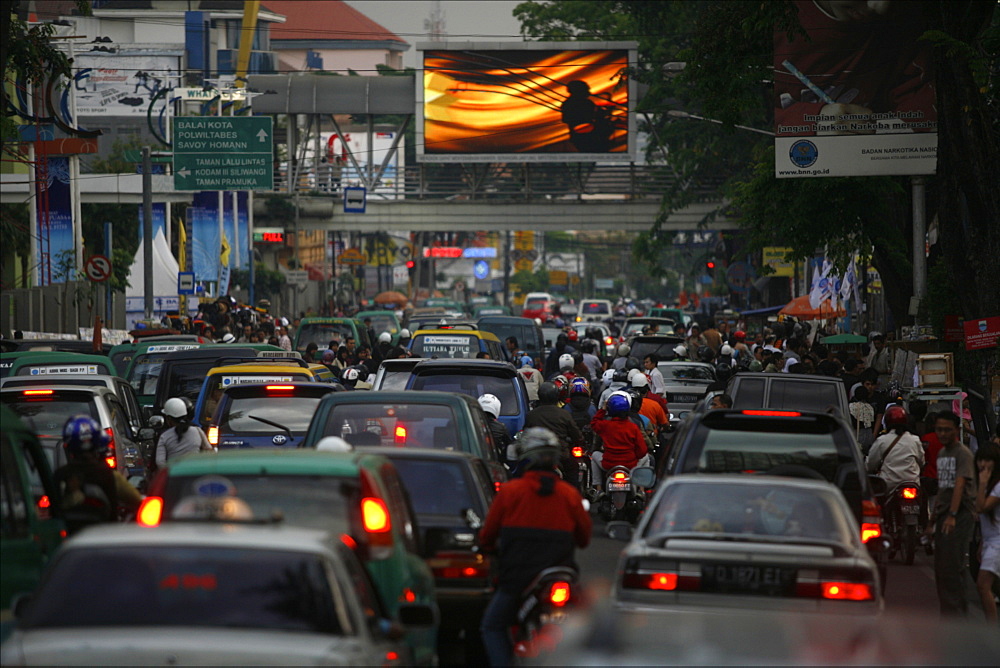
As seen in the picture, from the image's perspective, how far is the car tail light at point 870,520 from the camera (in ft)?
32.5

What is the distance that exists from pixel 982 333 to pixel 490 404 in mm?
6051

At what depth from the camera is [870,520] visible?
9961 mm

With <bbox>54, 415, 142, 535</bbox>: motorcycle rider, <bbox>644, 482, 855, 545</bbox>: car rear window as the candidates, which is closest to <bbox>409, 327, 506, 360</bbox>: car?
<bbox>54, 415, 142, 535</bbox>: motorcycle rider

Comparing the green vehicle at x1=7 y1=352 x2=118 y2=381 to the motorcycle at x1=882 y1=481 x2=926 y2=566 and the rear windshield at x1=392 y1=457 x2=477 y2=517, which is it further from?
the rear windshield at x1=392 y1=457 x2=477 y2=517

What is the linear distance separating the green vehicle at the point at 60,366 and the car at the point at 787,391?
766cm

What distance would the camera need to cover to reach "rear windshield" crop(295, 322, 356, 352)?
30922 mm

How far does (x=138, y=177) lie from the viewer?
48188 millimetres

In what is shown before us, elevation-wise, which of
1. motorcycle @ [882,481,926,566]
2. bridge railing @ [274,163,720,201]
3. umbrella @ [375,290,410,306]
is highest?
bridge railing @ [274,163,720,201]

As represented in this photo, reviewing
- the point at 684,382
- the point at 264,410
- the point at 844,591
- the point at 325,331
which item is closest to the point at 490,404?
the point at 264,410

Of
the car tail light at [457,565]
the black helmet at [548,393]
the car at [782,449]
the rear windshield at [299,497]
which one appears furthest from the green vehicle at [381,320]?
the rear windshield at [299,497]

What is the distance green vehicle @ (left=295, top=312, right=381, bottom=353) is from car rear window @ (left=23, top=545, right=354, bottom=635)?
25.1 metres

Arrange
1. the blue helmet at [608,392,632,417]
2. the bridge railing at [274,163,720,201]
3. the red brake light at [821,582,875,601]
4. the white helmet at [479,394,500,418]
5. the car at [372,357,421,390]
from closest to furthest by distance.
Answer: the red brake light at [821,582,875,601] → the blue helmet at [608,392,632,417] → the white helmet at [479,394,500,418] → the car at [372,357,421,390] → the bridge railing at [274,163,720,201]

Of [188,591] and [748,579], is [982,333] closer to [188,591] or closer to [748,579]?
[748,579]

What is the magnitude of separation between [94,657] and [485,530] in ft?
10.9
